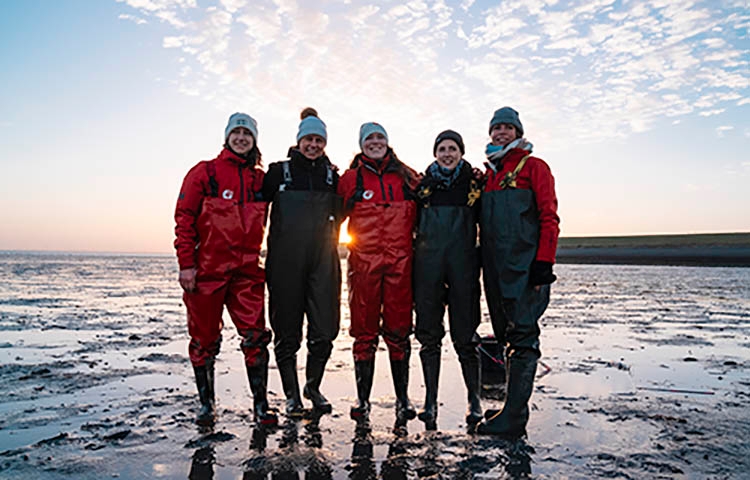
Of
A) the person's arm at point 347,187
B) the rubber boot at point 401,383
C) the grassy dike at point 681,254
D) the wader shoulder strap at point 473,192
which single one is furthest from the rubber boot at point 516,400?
the grassy dike at point 681,254

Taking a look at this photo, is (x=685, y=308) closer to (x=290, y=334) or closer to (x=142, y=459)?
(x=290, y=334)

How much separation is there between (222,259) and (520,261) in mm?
2363

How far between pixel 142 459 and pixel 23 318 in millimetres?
7589

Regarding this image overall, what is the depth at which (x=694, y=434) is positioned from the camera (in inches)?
139

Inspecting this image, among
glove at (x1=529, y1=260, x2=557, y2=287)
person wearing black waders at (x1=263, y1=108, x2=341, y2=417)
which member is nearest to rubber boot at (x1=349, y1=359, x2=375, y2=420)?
person wearing black waders at (x1=263, y1=108, x2=341, y2=417)

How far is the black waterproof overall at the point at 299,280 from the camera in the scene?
4199 mm

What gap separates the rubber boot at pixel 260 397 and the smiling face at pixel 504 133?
2729mm

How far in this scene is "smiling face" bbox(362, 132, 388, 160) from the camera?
4.41 m

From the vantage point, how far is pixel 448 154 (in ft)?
14.0

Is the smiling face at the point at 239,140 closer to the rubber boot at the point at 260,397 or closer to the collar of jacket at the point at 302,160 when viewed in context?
the collar of jacket at the point at 302,160

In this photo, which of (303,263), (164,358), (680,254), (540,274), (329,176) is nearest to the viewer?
(540,274)

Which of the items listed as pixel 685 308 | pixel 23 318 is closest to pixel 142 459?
pixel 23 318

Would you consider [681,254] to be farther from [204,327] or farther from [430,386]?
[204,327]

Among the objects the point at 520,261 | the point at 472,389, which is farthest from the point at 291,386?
the point at 520,261
